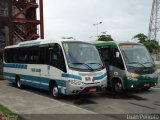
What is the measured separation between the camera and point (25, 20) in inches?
1219

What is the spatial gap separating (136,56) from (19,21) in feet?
58.9

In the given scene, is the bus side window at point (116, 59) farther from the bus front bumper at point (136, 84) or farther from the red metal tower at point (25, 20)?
the red metal tower at point (25, 20)

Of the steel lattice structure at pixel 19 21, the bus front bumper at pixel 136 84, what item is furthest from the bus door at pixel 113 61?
the steel lattice structure at pixel 19 21

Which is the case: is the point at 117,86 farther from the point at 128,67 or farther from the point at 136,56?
the point at 136,56

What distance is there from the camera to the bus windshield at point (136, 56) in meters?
15.2

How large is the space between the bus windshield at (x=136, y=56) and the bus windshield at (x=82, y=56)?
1.71 meters

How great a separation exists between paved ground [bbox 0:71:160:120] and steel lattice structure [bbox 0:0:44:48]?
17594 mm

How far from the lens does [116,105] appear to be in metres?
12.2

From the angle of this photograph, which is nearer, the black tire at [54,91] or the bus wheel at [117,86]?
the black tire at [54,91]

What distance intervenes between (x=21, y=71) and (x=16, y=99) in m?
5.02

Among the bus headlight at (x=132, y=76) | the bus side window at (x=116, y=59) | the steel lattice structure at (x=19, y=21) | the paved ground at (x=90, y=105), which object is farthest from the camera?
the steel lattice structure at (x=19, y=21)

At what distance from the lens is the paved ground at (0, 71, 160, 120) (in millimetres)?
10344

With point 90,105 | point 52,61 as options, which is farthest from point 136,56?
point 90,105

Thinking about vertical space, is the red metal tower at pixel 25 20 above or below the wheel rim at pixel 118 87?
above
